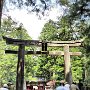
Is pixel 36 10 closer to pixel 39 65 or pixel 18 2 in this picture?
pixel 18 2

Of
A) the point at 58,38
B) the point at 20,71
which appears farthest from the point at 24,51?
the point at 58,38

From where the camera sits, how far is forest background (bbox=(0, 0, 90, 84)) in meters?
12.2

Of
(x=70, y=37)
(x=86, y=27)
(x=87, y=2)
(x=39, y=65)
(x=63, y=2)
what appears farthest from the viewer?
(x=39, y=65)

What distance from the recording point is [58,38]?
33.3 meters

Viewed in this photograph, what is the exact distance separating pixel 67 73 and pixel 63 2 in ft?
18.4

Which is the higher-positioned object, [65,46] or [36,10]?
[36,10]

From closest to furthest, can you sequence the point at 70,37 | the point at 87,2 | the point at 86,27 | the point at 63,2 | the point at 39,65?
the point at 87,2, the point at 86,27, the point at 63,2, the point at 70,37, the point at 39,65

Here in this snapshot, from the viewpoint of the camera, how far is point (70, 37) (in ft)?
104

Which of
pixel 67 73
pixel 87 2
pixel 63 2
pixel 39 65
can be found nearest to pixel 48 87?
pixel 67 73

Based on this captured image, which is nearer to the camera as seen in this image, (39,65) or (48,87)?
(48,87)

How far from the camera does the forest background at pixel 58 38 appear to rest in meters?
12.2

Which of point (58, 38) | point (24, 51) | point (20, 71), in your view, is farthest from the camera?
point (58, 38)

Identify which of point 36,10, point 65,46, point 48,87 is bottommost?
point 48,87

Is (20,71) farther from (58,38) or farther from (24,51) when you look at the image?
(58,38)
